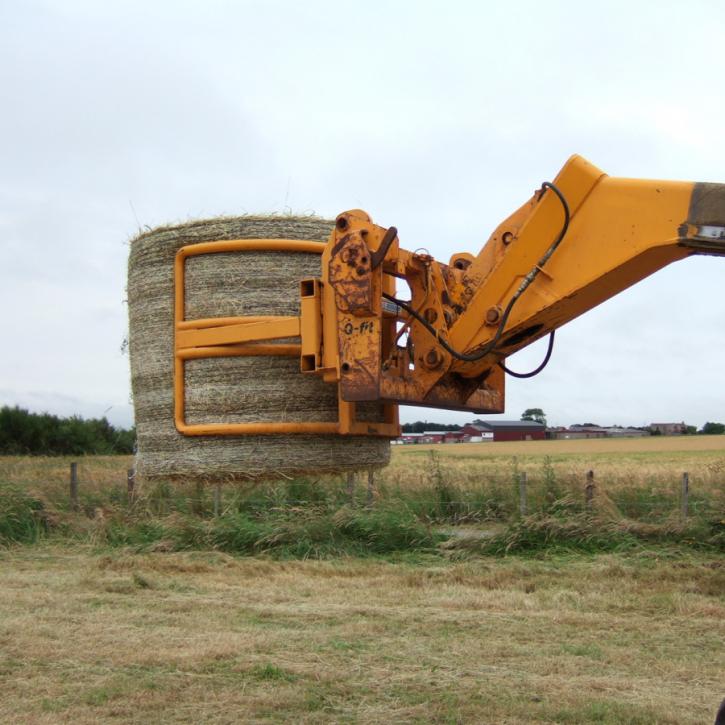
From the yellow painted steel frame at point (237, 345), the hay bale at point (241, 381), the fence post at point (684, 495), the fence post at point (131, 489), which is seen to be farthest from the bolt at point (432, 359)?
the fence post at point (131, 489)

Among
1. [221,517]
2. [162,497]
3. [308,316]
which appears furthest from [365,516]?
[308,316]

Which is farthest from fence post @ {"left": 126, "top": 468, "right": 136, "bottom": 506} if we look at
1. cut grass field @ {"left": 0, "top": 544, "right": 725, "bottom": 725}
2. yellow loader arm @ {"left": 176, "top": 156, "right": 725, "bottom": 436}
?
yellow loader arm @ {"left": 176, "top": 156, "right": 725, "bottom": 436}

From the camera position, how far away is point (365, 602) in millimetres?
7207

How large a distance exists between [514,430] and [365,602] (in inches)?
2256

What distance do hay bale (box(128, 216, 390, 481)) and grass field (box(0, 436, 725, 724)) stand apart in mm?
960

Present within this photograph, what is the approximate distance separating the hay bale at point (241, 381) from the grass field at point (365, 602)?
3.15 ft

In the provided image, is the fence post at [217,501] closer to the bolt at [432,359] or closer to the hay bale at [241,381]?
the hay bale at [241,381]

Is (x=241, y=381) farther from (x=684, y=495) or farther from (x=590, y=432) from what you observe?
(x=590, y=432)

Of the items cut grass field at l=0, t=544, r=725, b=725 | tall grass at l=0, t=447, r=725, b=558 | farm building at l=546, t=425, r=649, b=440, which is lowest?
cut grass field at l=0, t=544, r=725, b=725

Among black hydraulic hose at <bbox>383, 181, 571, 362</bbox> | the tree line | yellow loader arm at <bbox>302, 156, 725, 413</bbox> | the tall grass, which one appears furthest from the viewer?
the tree line

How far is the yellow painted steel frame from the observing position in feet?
24.0

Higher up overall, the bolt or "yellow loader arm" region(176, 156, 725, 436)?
"yellow loader arm" region(176, 156, 725, 436)

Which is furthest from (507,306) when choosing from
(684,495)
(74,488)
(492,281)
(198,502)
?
(74,488)

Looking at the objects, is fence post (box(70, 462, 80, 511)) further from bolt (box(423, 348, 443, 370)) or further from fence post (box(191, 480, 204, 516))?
bolt (box(423, 348, 443, 370))
